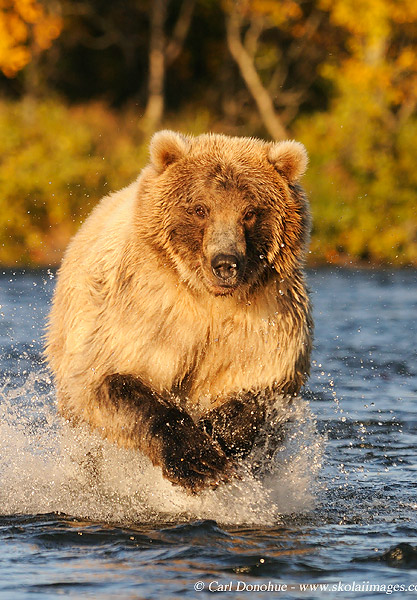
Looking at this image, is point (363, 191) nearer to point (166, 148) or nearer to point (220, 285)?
point (166, 148)

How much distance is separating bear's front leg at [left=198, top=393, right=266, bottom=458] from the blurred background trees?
619 inches

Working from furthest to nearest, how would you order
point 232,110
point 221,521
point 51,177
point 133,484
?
1. point 232,110
2. point 51,177
3. point 133,484
4. point 221,521

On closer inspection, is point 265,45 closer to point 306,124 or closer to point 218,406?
point 306,124

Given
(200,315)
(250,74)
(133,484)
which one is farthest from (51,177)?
(200,315)

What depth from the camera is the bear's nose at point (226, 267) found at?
5.81 metres

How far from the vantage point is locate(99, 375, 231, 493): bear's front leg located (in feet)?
20.0

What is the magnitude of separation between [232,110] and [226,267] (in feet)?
84.8

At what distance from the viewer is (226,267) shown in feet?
19.1

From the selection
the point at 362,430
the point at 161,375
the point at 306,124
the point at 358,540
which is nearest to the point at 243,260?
the point at 161,375

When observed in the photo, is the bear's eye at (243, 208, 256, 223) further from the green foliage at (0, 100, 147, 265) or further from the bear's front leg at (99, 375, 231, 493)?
the green foliage at (0, 100, 147, 265)

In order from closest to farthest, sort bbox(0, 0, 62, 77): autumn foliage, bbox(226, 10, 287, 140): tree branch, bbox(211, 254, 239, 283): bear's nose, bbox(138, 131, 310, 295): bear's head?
bbox(211, 254, 239, 283): bear's nose < bbox(138, 131, 310, 295): bear's head < bbox(0, 0, 62, 77): autumn foliage < bbox(226, 10, 287, 140): tree branch

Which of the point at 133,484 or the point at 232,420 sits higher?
the point at 232,420

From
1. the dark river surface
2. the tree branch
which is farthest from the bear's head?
the tree branch

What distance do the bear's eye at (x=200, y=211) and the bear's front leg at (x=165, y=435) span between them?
97cm
